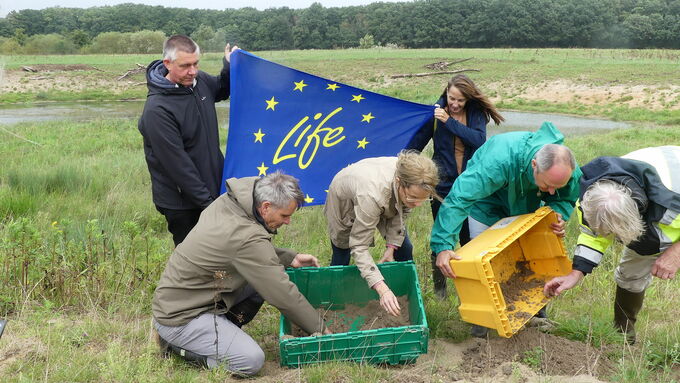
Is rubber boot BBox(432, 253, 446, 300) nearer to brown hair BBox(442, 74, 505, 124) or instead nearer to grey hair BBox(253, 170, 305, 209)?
brown hair BBox(442, 74, 505, 124)

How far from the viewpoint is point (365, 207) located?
3555mm

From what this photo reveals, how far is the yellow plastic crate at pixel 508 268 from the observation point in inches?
134

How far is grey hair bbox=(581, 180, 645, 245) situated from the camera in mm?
2824

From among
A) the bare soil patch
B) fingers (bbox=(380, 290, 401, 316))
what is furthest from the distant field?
fingers (bbox=(380, 290, 401, 316))

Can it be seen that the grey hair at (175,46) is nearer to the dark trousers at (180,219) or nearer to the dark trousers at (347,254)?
the dark trousers at (180,219)

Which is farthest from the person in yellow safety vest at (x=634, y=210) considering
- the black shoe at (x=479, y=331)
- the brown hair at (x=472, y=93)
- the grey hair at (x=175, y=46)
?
the grey hair at (x=175, y=46)

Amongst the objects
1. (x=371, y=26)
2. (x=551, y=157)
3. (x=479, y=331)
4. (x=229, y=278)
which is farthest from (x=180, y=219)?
(x=371, y=26)

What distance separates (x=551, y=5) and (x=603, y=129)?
51958mm

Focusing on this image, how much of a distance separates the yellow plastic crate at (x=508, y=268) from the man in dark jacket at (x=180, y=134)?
6.55ft

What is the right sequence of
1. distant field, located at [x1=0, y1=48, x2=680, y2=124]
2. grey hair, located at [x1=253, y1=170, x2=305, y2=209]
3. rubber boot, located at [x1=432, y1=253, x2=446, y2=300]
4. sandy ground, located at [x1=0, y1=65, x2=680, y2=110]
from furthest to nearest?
distant field, located at [x1=0, y1=48, x2=680, y2=124]
sandy ground, located at [x1=0, y1=65, x2=680, y2=110]
rubber boot, located at [x1=432, y1=253, x2=446, y2=300]
grey hair, located at [x1=253, y1=170, x2=305, y2=209]

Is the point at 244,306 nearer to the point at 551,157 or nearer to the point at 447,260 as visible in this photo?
Answer: the point at 447,260

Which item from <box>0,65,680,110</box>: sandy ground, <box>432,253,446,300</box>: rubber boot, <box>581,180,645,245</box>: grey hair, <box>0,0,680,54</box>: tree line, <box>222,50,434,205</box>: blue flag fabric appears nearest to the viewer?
<box>581,180,645,245</box>: grey hair

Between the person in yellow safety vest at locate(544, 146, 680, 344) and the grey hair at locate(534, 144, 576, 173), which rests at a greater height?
the grey hair at locate(534, 144, 576, 173)

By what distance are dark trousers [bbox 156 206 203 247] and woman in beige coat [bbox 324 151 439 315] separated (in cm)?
112
